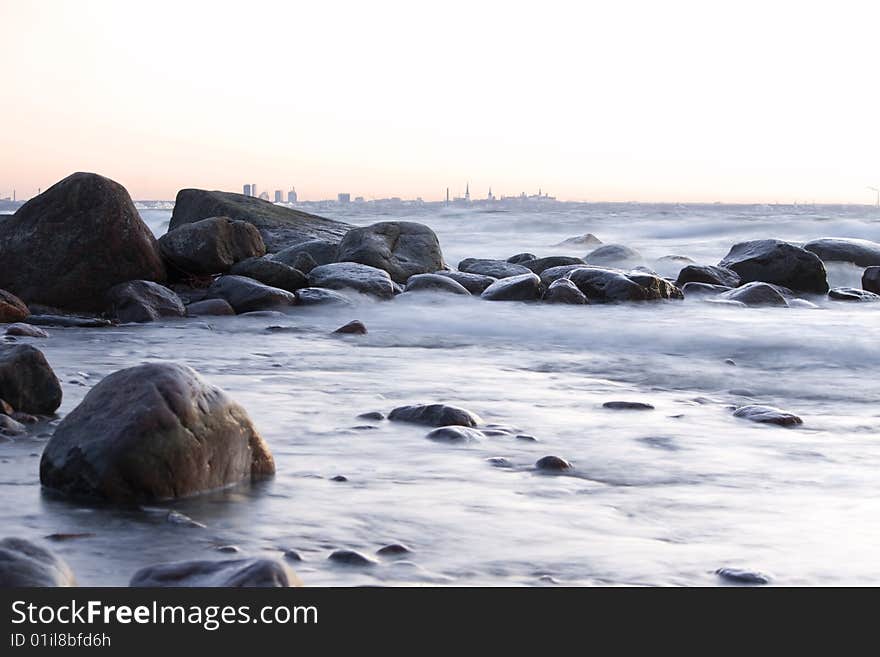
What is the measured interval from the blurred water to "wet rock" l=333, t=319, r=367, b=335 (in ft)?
0.66

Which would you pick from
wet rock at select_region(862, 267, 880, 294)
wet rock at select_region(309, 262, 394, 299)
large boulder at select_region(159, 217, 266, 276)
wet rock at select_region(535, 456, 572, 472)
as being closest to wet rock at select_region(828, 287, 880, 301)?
wet rock at select_region(862, 267, 880, 294)

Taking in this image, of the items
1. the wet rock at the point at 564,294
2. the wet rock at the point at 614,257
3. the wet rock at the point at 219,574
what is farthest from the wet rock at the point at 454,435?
the wet rock at the point at 614,257

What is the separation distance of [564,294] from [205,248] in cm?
331

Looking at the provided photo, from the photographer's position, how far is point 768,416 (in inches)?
180

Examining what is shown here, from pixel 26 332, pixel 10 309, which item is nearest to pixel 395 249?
pixel 10 309

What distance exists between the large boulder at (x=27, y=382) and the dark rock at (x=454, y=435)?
1.49m

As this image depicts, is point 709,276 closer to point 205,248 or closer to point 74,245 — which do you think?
point 205,248

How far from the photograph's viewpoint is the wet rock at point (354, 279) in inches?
398

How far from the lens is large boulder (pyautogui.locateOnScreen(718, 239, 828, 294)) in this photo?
458 inches

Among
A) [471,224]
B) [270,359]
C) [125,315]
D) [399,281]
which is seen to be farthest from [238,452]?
[471,224]

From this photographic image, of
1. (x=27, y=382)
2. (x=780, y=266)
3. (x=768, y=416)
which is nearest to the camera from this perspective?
(x=27, y=382)

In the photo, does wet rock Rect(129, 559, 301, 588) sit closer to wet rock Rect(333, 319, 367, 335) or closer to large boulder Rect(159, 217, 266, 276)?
wet rock Rect(333, 319, 367, 335)
